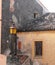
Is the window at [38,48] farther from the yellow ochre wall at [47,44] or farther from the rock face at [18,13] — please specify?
the rock face at [18,13]

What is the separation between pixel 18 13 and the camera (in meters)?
20.9

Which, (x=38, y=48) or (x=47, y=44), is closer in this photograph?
(x=47, y=44)

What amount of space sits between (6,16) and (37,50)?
2.85m

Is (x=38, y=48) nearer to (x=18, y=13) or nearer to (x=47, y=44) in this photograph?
(x=47, y=44)

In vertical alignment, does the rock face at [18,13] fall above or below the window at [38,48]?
above

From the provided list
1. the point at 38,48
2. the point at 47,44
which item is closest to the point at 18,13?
the point at 38,48

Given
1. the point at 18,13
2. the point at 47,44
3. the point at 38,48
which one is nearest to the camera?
the point at 47,44

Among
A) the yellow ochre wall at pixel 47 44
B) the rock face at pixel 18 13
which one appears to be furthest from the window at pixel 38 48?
the rock face at pixel 18 13

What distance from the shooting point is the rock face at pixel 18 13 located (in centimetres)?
1948

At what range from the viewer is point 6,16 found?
64.6 feet

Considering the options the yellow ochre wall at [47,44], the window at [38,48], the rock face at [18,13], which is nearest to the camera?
the yellow ochre wall at [47,44]

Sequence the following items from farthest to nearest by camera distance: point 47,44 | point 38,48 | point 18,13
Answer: point 18,13, point 38,48, point 47,44

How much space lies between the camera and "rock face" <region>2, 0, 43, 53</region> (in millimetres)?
19484

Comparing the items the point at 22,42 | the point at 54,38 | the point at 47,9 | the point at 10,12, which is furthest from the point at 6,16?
the point at 47,9
